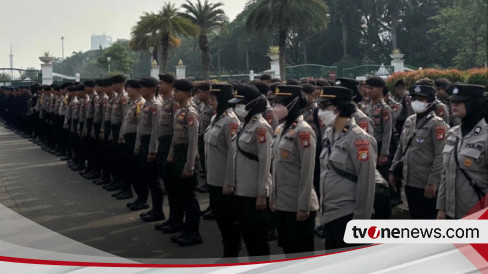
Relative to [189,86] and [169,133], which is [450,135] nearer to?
[189,86]

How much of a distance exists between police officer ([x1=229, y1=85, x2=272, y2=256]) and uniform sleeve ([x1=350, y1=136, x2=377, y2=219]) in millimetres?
990

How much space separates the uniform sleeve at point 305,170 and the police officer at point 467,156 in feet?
3.04

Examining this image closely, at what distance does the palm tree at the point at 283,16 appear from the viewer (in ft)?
85.7

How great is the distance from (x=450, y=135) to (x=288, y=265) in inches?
60.6

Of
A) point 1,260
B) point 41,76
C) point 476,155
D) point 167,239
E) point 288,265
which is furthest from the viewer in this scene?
point 41,76

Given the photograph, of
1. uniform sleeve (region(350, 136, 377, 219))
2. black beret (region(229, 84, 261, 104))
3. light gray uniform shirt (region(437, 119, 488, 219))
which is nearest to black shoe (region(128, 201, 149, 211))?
black beret (region(229, 84, 261, 104))

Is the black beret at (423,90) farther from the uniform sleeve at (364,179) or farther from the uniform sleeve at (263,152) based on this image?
the uniform sleeve at (364,179)

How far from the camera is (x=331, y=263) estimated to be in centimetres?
310

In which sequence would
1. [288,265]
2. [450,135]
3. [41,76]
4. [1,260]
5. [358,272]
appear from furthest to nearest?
[41,76], [450,135], [288,265], [358,272], [1,260]

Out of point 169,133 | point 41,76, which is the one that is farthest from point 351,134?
point 41,76

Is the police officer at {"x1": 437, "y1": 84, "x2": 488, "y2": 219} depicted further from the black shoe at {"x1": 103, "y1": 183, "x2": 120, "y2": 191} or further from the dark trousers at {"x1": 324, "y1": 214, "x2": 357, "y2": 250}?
the black shoe at {"x1": 103, "y1": 183, "x2": 120, "y2": 191}

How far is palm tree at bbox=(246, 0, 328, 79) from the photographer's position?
26.1 meters

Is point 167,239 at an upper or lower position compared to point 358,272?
lower

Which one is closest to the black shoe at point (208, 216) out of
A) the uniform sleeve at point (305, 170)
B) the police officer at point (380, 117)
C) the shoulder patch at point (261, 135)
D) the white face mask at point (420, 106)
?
the police officer at point (380, 117)
